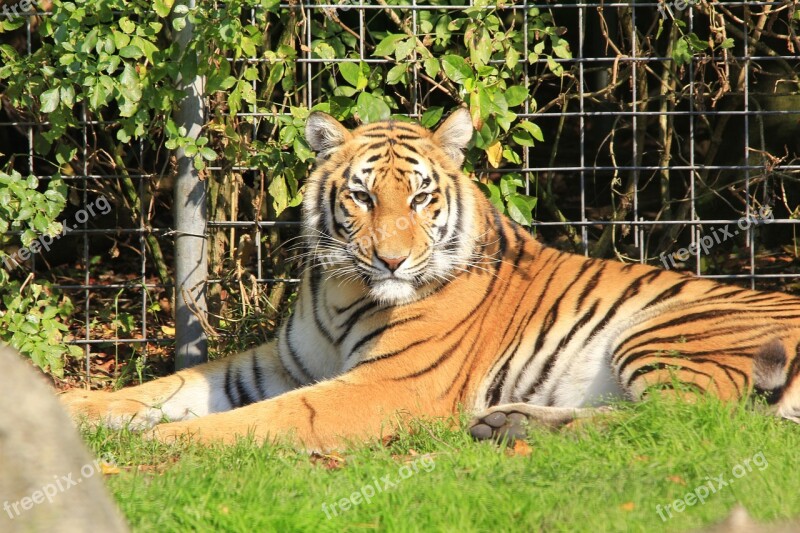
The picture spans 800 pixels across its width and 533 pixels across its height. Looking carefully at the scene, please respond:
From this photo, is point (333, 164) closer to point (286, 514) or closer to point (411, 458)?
point (411, 458)

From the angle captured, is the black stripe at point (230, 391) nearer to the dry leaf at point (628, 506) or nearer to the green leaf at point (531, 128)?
the green leaf at point (531, 128)

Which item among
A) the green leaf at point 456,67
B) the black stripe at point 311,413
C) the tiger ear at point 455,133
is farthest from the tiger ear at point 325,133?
the black stripe at point 311,413

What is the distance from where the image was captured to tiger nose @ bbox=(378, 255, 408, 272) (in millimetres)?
3945

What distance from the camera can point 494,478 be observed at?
3.01 metres

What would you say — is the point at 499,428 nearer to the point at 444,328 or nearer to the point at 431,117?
the point at 444,328

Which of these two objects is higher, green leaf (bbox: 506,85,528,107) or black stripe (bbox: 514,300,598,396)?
green leaf (bbox: 506,85,528,107)

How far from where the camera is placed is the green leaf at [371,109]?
15.5 feet

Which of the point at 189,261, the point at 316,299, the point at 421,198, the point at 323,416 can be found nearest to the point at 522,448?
the point at 323,416

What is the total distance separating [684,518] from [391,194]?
1.94m

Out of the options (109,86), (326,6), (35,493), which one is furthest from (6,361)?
(326,6)

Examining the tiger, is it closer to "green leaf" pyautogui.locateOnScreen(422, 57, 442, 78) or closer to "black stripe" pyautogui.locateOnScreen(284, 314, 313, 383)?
"black stripe" pyautogui.locateOnScreen(284, 314, 313, 383)

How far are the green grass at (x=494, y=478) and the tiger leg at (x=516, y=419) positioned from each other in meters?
0.08

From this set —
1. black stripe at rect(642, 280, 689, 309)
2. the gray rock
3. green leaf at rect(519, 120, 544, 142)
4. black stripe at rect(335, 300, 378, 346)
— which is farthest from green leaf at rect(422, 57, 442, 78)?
the gray rock

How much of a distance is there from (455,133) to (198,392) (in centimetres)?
165
